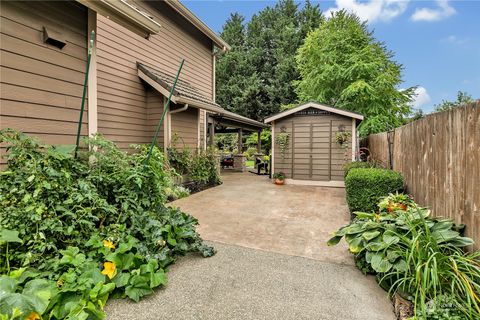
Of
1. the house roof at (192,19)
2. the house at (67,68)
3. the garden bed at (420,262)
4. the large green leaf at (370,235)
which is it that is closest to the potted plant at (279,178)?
the house at (67,68)

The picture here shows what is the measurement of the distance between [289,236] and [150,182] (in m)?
2.06

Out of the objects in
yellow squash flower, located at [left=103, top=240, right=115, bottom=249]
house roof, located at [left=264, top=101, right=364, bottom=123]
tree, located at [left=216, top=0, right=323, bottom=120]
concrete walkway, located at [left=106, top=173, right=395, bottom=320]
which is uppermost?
tree, located at [left=216, top=0, right=323, bottom=120]

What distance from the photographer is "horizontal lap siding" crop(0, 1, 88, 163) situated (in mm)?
2732

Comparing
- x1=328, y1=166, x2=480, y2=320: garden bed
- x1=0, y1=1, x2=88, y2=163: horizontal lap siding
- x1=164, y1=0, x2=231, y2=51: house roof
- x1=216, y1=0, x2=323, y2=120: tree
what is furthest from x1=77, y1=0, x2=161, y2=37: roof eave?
x1=216, y1=0, x2=323, y2=120: tree

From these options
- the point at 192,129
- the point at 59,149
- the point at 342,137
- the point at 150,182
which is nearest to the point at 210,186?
the point at 192,129

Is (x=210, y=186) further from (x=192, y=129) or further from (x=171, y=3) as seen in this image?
(x=171, y=3)

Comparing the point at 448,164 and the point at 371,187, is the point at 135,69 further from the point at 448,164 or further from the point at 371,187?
the point at 448,164

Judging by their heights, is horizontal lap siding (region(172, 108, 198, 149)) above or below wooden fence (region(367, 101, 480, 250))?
above

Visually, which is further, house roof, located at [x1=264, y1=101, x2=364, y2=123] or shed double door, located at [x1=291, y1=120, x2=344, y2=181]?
shed double door, located at [x1=291, y1=120, x2=344, y2=181]

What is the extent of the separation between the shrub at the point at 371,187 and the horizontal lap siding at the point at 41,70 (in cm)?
425

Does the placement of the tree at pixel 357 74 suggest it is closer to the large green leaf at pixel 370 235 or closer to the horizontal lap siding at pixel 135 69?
the horizontal lap siding at pixel 135 69

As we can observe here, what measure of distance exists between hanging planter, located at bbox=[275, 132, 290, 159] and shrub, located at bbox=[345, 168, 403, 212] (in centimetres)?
460

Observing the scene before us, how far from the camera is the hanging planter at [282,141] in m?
8.84

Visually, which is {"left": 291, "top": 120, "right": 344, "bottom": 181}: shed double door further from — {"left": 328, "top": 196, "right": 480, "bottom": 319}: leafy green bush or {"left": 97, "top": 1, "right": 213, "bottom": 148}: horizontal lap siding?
{"left": 328, "top": 196, "right": 480, "bottom": 319}: leafy green bush
